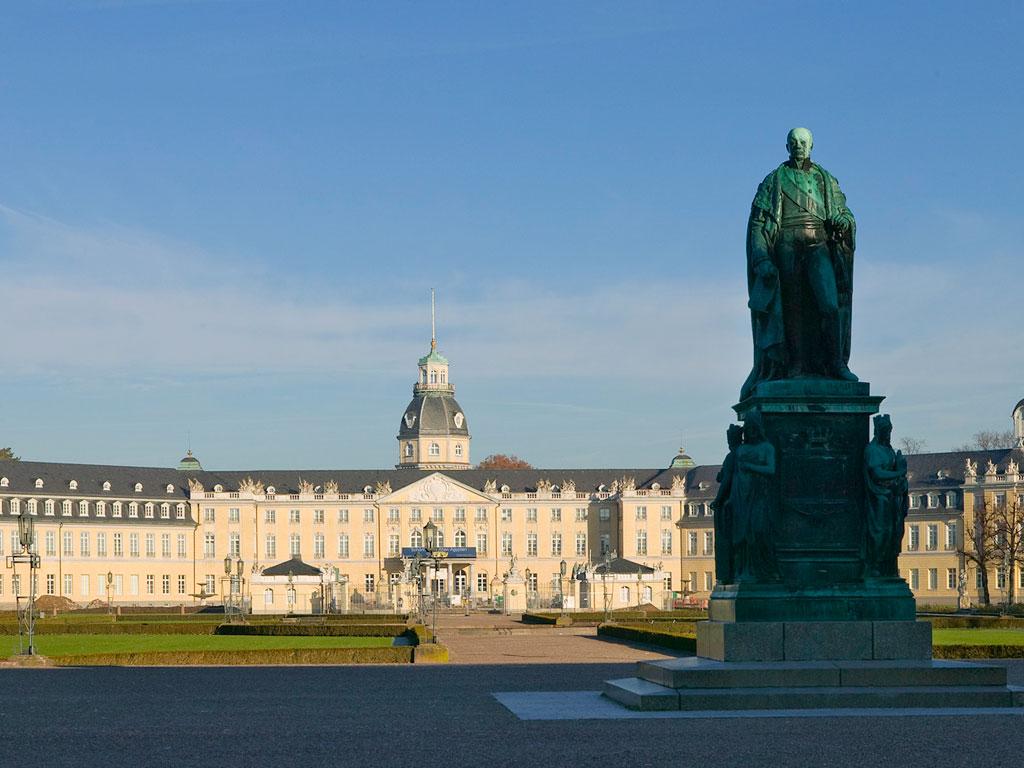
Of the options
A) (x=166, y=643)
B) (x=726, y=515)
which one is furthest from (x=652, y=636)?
(x=726, y=515)

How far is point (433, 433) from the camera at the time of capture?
6476 inches

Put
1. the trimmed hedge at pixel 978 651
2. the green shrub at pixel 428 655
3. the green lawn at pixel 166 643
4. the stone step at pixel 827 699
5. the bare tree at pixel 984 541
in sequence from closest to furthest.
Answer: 1. the stone step at pixel 827 699
2. the trimmed hedge at pixel 978 651
3. the green shrub at pixel 428 655
4. the green lawn at pixel 166 643
5. the bare tree at pixel 984 541

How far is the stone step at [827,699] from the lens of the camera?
1830 cm

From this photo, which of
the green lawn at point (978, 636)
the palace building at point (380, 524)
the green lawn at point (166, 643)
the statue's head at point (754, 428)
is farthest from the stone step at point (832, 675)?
the palace building at point (380, 524)

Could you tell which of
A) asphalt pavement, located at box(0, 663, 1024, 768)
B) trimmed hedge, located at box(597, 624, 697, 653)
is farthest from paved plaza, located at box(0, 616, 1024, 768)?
trimmed hedge, located at box(597, 624, 697, 653)

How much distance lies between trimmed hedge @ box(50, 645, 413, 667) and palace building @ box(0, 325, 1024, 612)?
93.7 meters

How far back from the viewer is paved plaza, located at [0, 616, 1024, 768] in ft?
48.5

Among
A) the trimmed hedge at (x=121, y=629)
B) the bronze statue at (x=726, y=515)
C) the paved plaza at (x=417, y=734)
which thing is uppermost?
the bronze statue at (x=726, y=515)

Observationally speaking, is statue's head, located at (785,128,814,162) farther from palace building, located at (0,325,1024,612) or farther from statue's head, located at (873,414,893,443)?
palace building, located at (0,325,1024,612)

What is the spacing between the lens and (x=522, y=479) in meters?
149

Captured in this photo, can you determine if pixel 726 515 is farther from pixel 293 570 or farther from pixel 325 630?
pixel 293 570

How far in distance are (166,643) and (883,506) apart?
1429 inches

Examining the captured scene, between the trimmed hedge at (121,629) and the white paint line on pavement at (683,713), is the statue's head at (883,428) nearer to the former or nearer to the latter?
the white paint line on pavement at (683,713)

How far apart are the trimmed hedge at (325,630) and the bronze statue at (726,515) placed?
3929 cm
